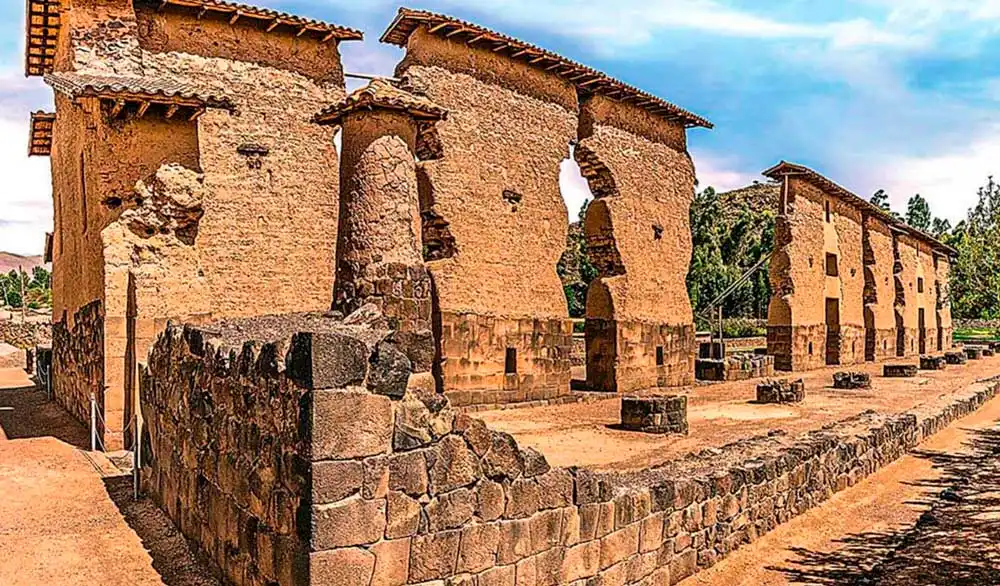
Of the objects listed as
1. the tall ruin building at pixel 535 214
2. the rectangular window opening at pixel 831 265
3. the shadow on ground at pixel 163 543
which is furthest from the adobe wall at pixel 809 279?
the shadow on ground at pixel 163 543

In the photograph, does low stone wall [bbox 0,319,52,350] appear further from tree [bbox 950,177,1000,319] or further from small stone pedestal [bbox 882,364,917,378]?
tree [bbox 950,177,1000,319]

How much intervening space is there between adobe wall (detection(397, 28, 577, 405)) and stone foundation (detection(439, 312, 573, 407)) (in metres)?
0.02

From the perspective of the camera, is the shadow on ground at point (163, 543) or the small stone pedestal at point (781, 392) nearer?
the shadow on ground at point (163, 543)

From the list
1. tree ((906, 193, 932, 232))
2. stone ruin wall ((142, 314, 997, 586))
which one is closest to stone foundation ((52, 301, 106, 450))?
stone ruin wall ((142, 314, 997, 586))

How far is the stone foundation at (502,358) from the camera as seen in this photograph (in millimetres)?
17406

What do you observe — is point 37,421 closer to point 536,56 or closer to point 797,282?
point 536,56

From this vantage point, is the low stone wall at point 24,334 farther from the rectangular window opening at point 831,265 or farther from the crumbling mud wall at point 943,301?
the crumbling mud wall at point 943,301

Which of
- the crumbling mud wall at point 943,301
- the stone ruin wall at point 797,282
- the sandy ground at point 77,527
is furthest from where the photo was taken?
the crumbling mud wall at point 943,301

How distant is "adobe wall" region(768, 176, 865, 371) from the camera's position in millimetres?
30203

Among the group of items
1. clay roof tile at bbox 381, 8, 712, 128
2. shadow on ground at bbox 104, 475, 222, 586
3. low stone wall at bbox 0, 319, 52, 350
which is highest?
clay roof tile at bbox 381, 8, 712, 128

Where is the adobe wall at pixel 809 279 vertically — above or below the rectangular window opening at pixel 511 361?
above

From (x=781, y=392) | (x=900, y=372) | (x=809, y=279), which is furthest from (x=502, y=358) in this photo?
(x=809, y=279)

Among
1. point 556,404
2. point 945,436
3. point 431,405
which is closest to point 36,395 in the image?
point 556,404

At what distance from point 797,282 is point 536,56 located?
1569 centimetres
